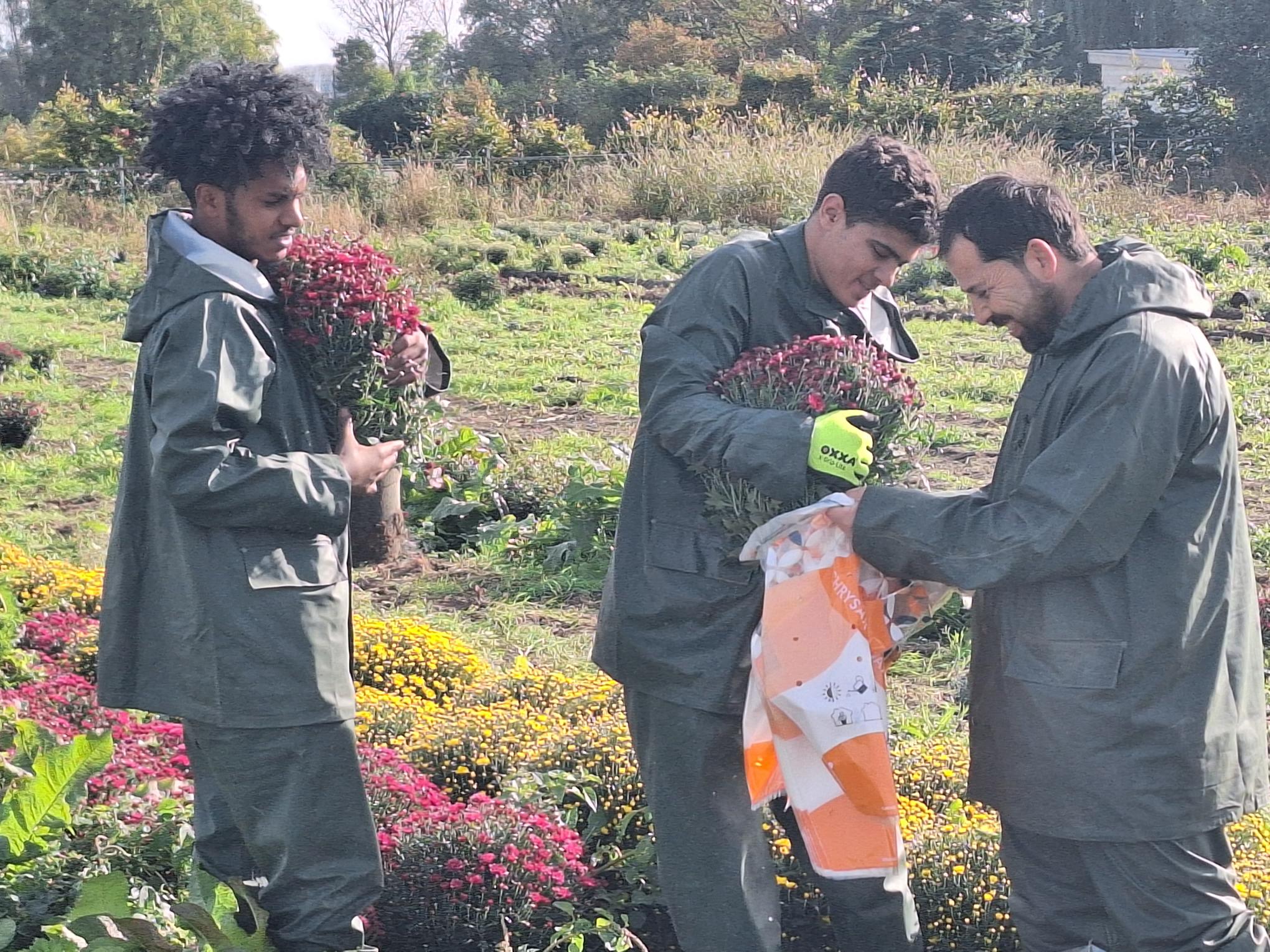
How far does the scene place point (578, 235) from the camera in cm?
1762

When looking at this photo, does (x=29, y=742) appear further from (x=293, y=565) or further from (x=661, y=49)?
(x=661, y=49)

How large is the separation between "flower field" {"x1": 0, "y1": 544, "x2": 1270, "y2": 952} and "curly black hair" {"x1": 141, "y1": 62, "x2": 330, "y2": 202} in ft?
5.65

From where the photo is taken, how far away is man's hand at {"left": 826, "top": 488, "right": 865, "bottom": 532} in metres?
2.75

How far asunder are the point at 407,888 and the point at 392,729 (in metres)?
1.21

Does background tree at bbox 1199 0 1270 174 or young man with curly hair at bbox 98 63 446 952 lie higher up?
background tree at bbox 1199 0 1270 174

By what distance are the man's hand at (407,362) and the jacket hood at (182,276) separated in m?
0.31

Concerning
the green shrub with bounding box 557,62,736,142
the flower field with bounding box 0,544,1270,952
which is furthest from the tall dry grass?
the flower field with bounding box 0,544,1270,952

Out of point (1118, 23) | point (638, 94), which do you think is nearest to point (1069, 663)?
point (638, 94)

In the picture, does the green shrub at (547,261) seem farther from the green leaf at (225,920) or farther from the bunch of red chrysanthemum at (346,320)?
the green leaf at (225,920)

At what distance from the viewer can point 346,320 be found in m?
2.88

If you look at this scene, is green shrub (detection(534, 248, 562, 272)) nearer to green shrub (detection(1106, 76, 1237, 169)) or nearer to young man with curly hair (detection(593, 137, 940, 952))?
young man with curly hair (detection(593, 137, 940, 952))

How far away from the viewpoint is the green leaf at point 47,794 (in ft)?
11.3

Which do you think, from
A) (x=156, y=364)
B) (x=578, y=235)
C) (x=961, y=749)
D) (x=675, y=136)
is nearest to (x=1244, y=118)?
(x=675, y=136)

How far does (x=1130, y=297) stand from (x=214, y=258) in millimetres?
1781
